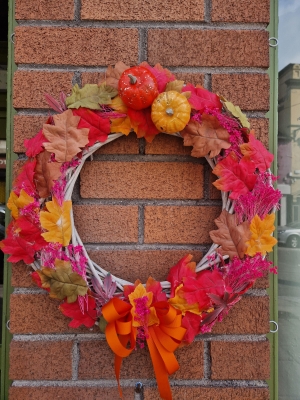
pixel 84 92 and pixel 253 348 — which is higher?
pixel 84 92

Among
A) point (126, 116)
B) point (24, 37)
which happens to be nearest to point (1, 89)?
point (24, 37)

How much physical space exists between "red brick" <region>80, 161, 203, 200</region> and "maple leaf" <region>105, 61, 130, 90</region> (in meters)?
0.22

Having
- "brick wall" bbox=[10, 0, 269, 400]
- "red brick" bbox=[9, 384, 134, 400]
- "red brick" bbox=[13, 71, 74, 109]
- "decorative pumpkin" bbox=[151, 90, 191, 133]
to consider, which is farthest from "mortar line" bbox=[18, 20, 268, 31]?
"red brick" bbox=[9, 384, 134, 400]

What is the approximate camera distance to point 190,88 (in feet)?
3.57

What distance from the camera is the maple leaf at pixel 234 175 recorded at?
106cm

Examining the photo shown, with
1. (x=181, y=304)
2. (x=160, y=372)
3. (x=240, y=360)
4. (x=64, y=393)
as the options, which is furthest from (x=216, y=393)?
(x=64, y=393)

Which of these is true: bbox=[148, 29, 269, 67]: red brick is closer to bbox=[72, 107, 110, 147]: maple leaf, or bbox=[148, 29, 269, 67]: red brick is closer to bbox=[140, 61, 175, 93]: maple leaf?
bbox=[140, 61, 175, 93]: maple leaf

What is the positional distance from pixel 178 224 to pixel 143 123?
1.02 ft

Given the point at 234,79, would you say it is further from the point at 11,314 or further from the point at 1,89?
the point at 11,314

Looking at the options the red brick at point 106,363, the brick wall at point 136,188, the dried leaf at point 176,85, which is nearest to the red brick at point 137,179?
the brick wall at point 136,188

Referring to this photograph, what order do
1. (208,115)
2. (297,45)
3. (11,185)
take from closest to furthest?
(208,115)
(11,185)
(297,45)

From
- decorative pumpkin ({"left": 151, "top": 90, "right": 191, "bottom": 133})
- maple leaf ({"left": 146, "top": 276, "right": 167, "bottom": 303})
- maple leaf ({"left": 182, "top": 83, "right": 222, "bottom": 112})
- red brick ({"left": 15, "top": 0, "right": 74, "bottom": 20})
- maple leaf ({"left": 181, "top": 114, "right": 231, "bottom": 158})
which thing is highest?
red brick ({"left": 15, "top": 0, "right": 74, "bottom": 20})

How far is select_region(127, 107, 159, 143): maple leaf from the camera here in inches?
42.3

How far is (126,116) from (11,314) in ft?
2.16
